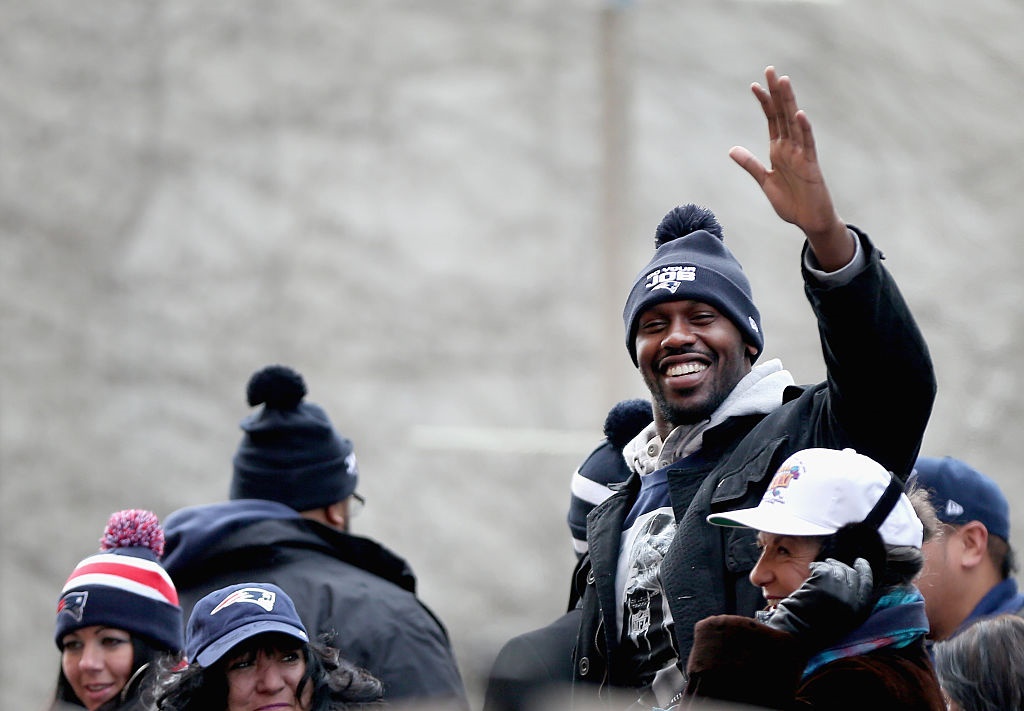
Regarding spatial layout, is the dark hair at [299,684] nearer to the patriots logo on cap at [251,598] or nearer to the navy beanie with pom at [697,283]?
the patriots logo on cap at [251,598]

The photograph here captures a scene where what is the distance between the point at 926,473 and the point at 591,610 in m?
1.00

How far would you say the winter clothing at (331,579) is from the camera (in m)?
3.84

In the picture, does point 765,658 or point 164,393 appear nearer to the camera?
point 765,658

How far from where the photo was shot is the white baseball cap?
256cm

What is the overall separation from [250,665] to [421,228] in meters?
5.05

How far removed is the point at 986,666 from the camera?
2879mm

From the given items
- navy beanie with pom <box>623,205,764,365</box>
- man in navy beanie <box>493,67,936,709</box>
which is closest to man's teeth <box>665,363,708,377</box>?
man in navy beanie <box>493,67,936,709</box>

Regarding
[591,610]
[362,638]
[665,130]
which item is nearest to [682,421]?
[591,610]

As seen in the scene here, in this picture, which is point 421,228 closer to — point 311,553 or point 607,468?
point 311,553

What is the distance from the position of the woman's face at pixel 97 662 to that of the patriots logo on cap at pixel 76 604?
38 millimetres

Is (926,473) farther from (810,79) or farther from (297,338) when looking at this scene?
(297,338)

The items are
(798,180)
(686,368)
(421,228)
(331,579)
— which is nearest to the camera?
(798,180)

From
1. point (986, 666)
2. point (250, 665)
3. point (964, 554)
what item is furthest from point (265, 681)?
point (964, 554)

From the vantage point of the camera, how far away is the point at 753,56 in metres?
7.77
